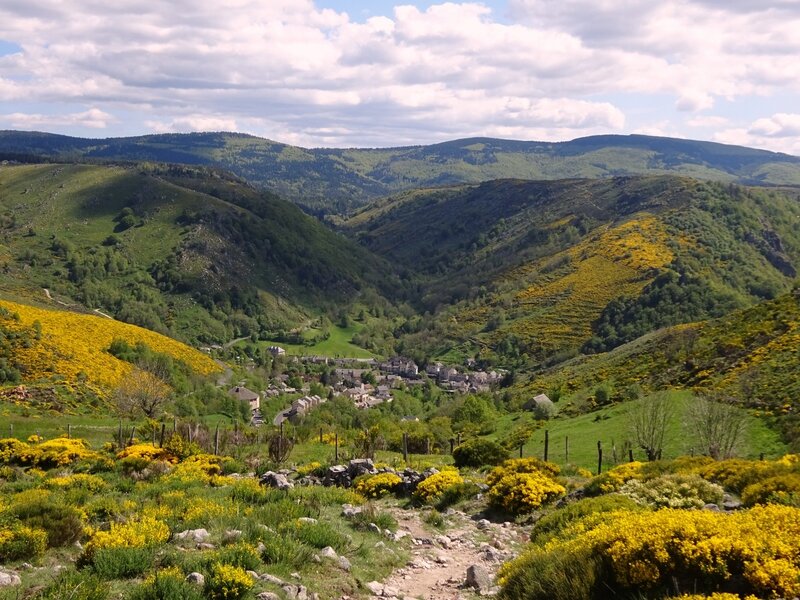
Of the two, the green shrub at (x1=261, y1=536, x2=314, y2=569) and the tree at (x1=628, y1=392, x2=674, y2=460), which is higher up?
the green shrub at (x1=261, y1=536, x2=314, y2=569)

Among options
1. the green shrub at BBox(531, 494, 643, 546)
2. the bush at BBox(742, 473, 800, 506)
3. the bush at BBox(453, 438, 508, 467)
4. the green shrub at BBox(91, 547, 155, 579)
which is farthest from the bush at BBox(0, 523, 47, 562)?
the bush at BBox(453, 438, 508, 467)

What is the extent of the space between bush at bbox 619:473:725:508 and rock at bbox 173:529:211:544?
10425mm

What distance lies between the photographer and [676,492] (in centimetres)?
1549

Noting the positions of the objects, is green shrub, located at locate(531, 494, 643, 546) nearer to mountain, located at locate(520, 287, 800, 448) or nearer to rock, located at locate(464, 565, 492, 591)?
rock, located at locate(464, 565, 492, 591)

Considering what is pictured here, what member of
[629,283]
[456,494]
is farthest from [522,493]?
[629,283]

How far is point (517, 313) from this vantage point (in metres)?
160

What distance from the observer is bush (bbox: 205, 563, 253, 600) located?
8.51 m

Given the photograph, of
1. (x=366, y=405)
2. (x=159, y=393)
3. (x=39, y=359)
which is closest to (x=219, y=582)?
(x=159, y=393)

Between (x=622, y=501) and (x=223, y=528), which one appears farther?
(x=622, y=501)

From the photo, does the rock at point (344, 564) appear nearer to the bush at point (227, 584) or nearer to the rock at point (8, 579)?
the bush at point (227, 584)

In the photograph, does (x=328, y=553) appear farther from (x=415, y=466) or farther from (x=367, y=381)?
(x=367, y=381)

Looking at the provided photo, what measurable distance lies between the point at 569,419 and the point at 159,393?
122ft

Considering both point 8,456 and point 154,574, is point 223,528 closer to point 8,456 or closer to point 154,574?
point 154,574

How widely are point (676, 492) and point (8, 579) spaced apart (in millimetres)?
14797
